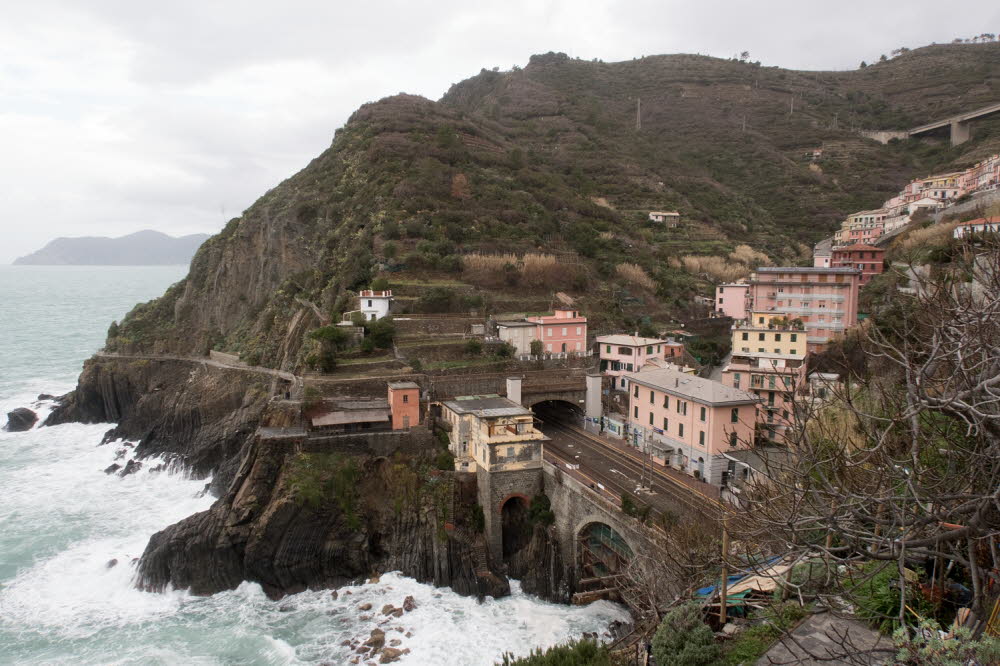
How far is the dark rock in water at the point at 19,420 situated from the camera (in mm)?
45281

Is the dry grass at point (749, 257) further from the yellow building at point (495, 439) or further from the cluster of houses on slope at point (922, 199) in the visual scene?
the yellow building at point (495, 439)

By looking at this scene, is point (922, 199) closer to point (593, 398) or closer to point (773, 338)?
point (773, 338)

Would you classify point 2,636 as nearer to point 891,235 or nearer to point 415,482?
point 415,482

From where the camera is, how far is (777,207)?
76.2m

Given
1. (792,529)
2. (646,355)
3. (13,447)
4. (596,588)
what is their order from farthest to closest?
1. (13,447)
2. (646,355)
3. (596,588)
4. (792,529)

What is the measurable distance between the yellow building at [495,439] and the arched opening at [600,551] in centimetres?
386

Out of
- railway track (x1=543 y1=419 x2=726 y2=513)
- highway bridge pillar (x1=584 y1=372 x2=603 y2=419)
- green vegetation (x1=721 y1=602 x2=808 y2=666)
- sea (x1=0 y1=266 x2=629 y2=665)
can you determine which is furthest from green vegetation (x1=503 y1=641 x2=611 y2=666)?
highway bridge pillar (x1=584 y1=372 x2=603 y2=419)

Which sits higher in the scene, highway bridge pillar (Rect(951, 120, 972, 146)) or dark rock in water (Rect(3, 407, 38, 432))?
highway bridge pillar (Rect(951, 120, 972, 146))

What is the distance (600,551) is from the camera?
75.4 ft

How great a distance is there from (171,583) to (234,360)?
22075 millimetres

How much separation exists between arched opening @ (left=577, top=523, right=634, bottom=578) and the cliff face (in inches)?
131

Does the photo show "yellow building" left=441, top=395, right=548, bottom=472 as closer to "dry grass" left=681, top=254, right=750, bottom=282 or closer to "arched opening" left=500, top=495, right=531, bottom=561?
"arched opening" left=500, top=495, right=531, bottom=561

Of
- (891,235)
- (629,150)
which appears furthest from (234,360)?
(629,150)

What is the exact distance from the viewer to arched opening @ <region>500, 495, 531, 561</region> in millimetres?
25750
